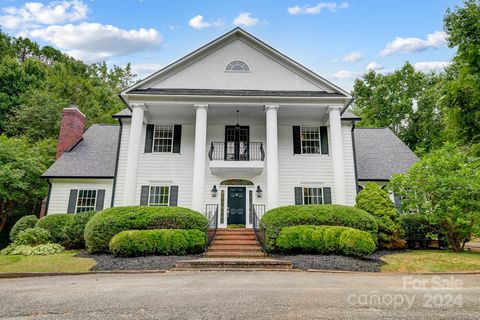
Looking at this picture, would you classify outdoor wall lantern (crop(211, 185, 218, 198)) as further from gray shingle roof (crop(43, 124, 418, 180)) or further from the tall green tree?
the tall green tree

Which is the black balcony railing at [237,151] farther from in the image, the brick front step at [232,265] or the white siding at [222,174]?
the brick front step at [232,265]

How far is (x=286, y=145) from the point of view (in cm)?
1445

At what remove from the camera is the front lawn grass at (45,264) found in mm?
7676

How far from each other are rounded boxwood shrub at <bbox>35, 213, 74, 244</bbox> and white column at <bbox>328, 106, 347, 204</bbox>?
11707 millimetres

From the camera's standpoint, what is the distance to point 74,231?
37.5 ft

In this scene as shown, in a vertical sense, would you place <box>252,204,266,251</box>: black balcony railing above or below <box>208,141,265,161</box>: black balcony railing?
below

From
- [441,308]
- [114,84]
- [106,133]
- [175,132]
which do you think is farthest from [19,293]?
[114,84]

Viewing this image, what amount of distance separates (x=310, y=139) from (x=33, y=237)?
13.4 meters

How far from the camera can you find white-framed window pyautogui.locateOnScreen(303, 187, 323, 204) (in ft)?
45.1

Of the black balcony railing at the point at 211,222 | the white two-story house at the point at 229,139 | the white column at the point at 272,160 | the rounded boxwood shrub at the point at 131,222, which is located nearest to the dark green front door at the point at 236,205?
the white two-story house at the point at 229,139

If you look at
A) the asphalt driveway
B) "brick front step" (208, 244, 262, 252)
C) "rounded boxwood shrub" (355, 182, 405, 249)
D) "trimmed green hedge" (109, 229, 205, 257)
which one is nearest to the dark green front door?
"brick front step" (208, 244, 262, 252)

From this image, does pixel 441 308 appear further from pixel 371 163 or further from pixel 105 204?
pixel 105 204

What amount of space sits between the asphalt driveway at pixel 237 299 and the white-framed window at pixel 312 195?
300 inches

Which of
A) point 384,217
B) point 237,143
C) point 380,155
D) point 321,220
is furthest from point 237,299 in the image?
point 380,155
